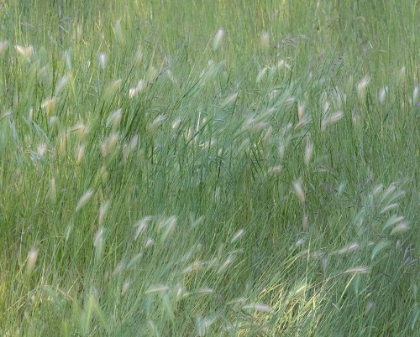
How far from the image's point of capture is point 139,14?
3.80 meters

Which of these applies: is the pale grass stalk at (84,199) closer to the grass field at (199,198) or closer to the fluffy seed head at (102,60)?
the grass field at (199,198)

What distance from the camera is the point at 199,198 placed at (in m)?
2.30

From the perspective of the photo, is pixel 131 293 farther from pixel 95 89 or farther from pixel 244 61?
pixel 244 61

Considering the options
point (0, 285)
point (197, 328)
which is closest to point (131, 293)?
point (197, 328)

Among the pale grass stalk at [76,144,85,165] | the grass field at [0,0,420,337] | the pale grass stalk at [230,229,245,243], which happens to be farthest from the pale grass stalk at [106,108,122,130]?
the pale grass stalk at [230,229,245,243]

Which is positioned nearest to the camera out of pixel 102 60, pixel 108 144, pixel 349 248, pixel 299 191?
pixel 349 248

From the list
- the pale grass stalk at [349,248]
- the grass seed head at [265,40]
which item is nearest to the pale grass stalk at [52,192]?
the pale grass stalk at [349,248]

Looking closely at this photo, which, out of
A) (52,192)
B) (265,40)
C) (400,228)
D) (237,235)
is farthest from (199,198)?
(265,40)

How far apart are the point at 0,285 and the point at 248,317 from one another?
24.3 inches

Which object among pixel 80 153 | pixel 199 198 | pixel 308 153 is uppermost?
pixel 80 153

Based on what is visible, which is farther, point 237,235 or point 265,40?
point 265,40

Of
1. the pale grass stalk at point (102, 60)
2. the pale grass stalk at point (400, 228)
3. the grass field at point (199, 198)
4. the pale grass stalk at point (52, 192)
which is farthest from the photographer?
the pale grass stalk at point (102, 60)

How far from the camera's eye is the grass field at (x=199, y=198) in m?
1.86

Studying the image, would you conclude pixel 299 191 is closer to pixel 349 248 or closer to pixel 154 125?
pixel 349 248
